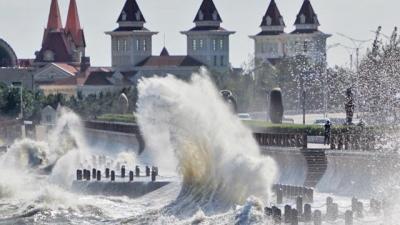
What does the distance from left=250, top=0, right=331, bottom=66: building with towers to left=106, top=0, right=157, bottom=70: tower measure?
395 inches

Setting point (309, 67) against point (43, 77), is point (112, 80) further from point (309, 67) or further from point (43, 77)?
point (309, 67)

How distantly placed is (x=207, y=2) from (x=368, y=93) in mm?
83593

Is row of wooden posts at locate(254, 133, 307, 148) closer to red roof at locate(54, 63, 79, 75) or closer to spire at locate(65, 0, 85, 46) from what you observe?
red roof at locate(54, 63, 79, 75)

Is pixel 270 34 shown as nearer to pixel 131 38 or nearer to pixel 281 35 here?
pixel 281 35

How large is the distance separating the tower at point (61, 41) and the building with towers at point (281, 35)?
18654 mm

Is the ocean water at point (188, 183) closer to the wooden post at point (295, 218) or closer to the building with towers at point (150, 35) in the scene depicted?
the wooden post at point (295, 218)

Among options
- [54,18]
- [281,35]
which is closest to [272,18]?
[281,35]

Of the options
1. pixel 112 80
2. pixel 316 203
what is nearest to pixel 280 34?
pixel 112 80

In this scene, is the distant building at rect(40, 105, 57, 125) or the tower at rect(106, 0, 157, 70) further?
the tower at rect(106, 0, 157, 70)

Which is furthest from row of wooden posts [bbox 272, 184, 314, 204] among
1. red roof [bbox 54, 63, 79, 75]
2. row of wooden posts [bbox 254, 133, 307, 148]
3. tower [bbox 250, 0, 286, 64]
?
red roof [bbox 54, 63, 79, 75]

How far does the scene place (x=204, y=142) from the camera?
169 feet

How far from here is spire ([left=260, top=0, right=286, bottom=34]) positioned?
166m

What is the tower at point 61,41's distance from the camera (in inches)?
6860

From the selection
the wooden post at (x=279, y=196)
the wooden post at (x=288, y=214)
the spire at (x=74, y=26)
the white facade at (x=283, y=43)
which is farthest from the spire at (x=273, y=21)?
the wooden post at (x=288, y=214)
